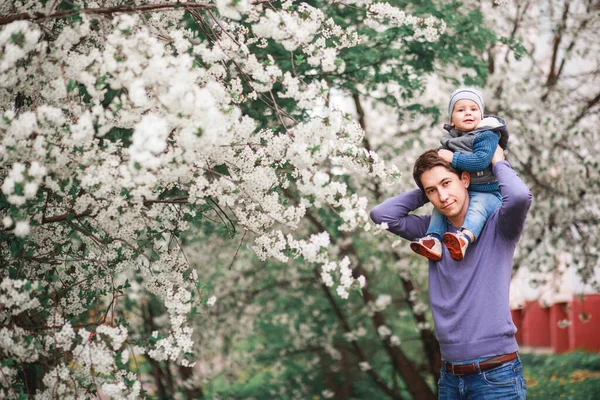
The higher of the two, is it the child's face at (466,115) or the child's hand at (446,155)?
the child's face at (466,115)

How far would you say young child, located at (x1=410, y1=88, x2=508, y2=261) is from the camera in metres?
2.92

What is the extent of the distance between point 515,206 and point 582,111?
17.8ft

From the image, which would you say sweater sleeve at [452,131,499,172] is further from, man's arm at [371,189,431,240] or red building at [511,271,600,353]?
red building at [511,271,600,353]

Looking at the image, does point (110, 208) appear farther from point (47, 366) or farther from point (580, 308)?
point (580, 308)

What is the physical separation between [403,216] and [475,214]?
0.52 metres

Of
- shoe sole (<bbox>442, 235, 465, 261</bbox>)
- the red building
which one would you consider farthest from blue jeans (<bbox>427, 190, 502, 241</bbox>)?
the red building

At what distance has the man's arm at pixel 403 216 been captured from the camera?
336 centimetres

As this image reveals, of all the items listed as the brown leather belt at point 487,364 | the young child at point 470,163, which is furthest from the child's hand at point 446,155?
the brown leather belt at point 487,364

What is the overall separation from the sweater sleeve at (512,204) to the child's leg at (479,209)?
0.10 meters

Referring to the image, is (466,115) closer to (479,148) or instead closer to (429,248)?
(479,148)

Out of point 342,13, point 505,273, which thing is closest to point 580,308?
point 342,13

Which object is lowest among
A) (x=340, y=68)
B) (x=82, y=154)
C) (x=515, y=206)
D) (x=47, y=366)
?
(x=47, y=366)

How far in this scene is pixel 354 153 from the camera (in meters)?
3.01

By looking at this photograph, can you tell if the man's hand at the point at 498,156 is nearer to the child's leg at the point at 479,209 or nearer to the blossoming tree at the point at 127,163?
the child's leg at the point at 479,209
